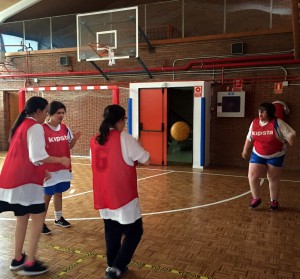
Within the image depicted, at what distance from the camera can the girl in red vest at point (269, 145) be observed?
15.2 ft

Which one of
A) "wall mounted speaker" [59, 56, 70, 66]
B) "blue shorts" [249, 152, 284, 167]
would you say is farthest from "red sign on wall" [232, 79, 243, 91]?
"wall mounted speaker" [59, 56, 70, 66]

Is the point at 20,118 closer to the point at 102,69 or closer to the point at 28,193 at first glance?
the point at 28,193

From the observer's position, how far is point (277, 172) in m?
4.82

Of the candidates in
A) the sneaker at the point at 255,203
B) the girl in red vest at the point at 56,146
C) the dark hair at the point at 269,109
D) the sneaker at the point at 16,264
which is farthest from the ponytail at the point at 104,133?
the sneaker at the point at 255,203

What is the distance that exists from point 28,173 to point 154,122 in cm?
631

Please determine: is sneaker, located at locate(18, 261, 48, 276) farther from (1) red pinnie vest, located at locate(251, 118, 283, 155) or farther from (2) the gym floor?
(1) red pinnie vest, located at locate(251, 118, 283, 155)

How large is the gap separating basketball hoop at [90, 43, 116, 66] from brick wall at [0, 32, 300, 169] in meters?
1.48

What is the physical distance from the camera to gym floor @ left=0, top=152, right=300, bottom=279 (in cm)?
309

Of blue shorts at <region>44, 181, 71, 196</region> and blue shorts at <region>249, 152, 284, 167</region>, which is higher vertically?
blue shorts at <region>249, 152, 284, 167</region>

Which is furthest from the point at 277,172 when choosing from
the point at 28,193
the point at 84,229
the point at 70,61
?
the point at 70,61

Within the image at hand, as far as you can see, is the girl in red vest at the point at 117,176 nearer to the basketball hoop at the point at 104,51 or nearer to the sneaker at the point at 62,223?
the sneaker at the point at 62,223

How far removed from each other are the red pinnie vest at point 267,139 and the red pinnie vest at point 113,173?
2.68 meters

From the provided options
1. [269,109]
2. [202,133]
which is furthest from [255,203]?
[202,133]

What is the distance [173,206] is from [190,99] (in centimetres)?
829
